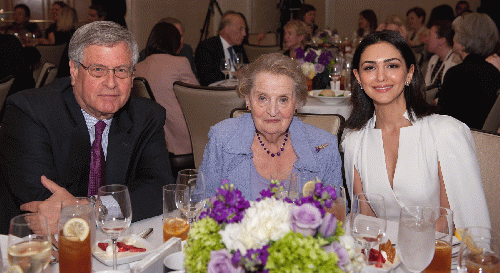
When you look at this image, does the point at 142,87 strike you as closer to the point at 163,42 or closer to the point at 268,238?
the point at 163,42

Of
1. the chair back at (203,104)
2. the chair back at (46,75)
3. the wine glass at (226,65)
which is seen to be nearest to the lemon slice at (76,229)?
the chair back at (203,104)

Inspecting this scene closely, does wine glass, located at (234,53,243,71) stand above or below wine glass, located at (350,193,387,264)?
above

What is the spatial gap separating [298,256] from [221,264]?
16 centimetres

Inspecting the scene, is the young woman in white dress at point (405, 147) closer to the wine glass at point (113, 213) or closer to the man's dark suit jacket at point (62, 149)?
the man's dark suit jacket at point (62, 149)

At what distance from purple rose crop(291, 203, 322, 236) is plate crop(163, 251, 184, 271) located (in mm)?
368

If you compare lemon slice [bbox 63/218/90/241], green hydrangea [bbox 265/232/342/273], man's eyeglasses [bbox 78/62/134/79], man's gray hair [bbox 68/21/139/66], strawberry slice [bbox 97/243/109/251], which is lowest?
strawberry slice [bbox 97/243/109/251]

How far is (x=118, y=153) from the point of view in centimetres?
A: 223

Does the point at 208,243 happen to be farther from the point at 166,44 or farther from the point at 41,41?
the point at 41,41

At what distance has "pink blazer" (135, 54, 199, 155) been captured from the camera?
14.2ft

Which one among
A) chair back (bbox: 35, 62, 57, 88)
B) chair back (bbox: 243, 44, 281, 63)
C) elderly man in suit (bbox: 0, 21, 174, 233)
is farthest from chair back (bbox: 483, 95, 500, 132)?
chair back (bbox: 243, 44, 281, 63)

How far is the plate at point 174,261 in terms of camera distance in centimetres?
122

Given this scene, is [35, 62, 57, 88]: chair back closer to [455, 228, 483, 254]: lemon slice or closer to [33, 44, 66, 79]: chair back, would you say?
[33, 44, 66, 79]: chair back

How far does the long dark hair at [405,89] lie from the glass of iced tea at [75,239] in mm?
1543

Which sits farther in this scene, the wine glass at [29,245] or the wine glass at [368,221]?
the wine glass at [368,221]
